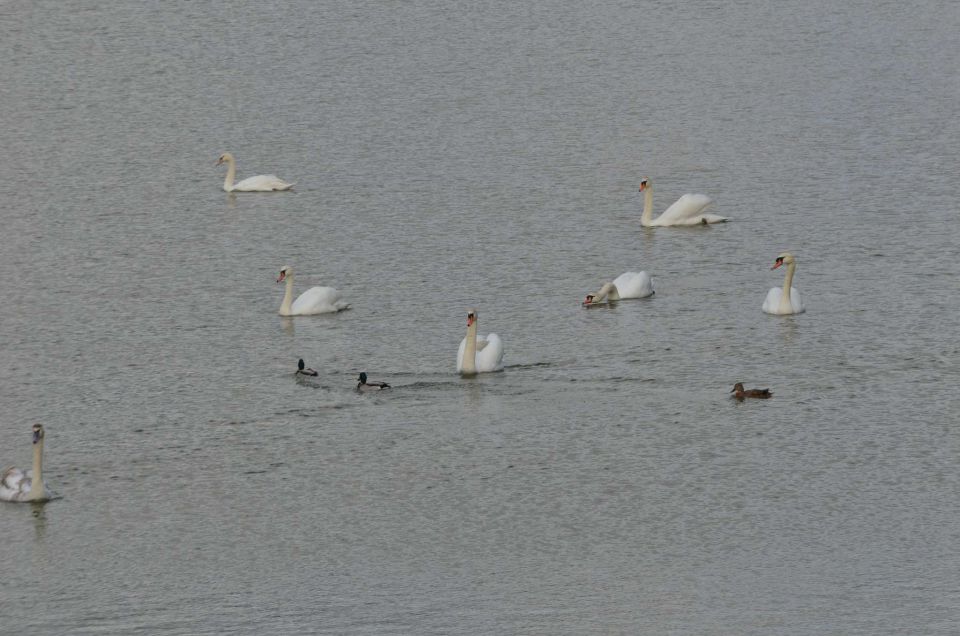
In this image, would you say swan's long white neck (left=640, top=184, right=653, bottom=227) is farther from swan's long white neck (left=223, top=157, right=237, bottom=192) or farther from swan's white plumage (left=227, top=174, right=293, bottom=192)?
swan's long white neck (left=223, top=157, right=237, bottom=192)

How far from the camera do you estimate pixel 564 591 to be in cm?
1479

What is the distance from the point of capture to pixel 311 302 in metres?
22.8

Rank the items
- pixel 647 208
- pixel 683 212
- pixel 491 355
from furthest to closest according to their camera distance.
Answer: pixel 647 208 → pixel 683 212 → pixel 491 355

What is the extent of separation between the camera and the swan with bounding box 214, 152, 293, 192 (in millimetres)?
29938

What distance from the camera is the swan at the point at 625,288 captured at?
75.3 feet

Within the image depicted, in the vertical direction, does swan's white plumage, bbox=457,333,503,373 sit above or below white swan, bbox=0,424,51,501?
above

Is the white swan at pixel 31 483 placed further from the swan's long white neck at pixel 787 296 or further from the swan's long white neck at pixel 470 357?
the swan's long white neck at pixel 787 296

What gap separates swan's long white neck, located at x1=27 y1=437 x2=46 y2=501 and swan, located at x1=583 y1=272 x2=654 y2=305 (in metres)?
7.98

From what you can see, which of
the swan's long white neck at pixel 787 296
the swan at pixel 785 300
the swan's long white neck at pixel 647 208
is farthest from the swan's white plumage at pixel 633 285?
the swan's long white neck at pixel 647 208

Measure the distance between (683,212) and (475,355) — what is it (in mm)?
7774

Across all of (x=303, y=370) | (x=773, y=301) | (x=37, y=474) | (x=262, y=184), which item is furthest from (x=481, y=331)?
(x=262, y=184)

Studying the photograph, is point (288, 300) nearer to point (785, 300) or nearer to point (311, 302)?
point (311, 302)

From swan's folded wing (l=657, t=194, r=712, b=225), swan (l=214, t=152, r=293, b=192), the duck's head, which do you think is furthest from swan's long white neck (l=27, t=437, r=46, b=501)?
swan (l=214, t=152, r=293, b=192)

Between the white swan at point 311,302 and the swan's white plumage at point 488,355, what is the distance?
9.16 feet
